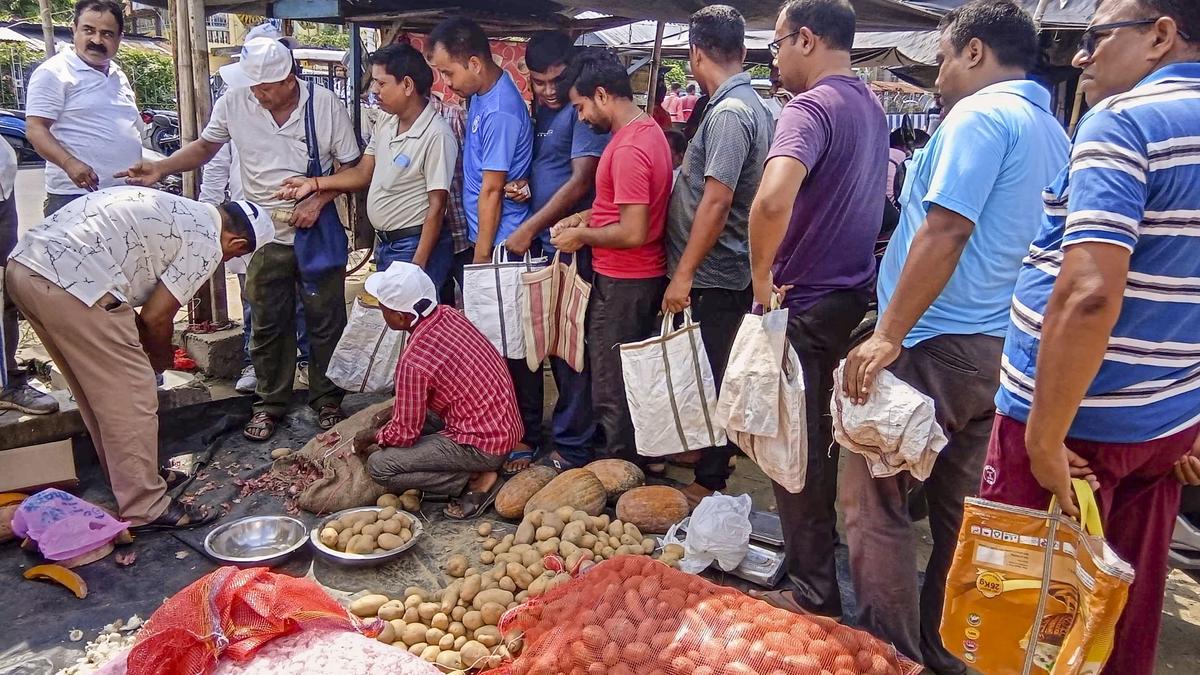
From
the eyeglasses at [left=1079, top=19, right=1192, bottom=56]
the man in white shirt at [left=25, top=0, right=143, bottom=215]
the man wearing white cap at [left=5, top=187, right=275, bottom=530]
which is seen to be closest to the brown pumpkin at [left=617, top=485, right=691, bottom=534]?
the man wearing white cap at [left=5, top=187, right=275, bottom=530]

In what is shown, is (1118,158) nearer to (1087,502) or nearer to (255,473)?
(1087,502)

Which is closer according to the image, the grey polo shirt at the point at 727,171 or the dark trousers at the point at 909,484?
the dark trousers at the point at 909,484

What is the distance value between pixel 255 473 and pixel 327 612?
2077 mm

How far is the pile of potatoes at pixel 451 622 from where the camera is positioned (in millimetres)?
2771

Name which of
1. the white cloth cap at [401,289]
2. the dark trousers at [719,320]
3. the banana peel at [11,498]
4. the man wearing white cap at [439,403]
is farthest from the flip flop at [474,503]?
the banana peel at [11,498]

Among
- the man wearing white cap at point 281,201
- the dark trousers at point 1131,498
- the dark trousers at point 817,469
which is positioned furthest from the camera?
the man wearing white cap at point 281,201

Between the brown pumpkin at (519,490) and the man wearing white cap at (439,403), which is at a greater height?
the man wearing white cap at (439,403)

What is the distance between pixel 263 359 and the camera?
4812 millimetres

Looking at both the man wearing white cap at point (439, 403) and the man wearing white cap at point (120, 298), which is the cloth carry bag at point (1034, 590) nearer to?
the man wearing white cap at point (439, 403)

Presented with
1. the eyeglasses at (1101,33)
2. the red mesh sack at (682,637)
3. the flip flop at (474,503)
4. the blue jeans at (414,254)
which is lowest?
the flip flop at (474,503)

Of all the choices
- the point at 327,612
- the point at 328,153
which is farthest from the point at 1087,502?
the point at 328,153

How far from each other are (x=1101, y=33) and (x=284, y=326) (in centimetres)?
428

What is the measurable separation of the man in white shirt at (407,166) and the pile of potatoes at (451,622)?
2.05 m

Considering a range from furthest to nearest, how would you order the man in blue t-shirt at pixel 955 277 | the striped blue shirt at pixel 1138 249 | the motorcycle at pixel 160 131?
1. the motorcycle at pixel 160 131
2. the man in blue t-shirt at pixel 955 277
3. the striped blue shirt at pixel 1138 249
